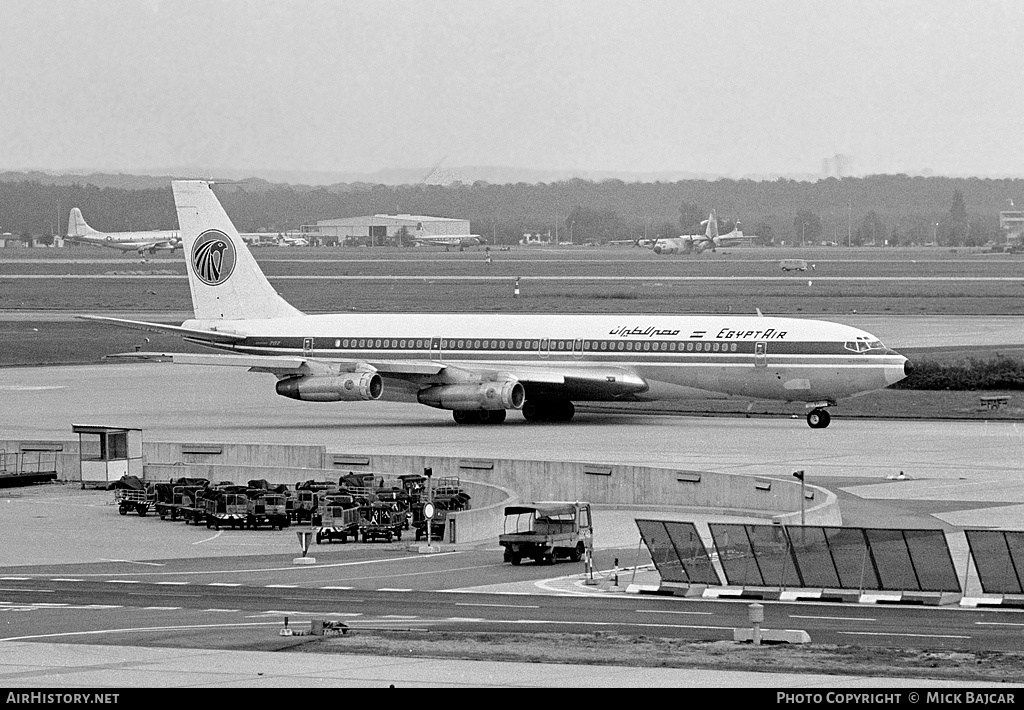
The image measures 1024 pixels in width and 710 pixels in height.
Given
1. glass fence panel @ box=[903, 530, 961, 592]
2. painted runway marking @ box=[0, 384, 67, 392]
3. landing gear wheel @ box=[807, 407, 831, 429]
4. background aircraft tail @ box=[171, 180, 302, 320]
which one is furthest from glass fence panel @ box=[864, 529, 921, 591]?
painted runway marking @ box=[0, 384, 67, 392]

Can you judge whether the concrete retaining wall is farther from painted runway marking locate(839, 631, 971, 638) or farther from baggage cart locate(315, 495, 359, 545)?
painted runway marking locate(839, 631, 971, 638)

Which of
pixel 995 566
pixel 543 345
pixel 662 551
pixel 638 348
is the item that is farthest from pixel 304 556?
pixel 543 345

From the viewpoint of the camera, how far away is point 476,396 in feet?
206

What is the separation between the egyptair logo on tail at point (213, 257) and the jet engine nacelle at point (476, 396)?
1171 cm

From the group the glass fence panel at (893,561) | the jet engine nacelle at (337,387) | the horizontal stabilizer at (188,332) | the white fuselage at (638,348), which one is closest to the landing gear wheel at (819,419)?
the white fuselage at (638,348)

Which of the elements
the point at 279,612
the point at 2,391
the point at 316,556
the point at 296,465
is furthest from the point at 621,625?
the point at 2,391

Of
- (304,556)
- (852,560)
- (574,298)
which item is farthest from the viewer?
(574,298)

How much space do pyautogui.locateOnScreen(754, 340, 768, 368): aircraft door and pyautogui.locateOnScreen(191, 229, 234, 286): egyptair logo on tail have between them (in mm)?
23210

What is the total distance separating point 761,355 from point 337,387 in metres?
16.0

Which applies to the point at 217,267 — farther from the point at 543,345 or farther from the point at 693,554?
the point at 693,554

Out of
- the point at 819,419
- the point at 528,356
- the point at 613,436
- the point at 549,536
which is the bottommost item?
the point at 549,536

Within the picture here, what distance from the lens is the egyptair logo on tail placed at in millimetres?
70375

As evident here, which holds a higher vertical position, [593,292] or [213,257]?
[593,292]

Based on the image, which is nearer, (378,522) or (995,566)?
(995,566)
